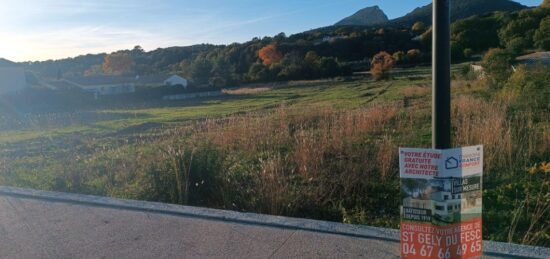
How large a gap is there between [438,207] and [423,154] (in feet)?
1.08

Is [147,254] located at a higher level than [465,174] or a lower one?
lower

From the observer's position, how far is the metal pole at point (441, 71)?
3.14 m

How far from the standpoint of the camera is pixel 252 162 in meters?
8.25

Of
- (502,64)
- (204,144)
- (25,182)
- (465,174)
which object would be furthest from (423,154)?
(502,64)

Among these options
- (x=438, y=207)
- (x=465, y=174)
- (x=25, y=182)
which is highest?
(x=465, y=174)

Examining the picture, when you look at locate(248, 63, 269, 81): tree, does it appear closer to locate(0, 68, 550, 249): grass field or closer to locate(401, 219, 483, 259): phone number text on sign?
locate(0, 68, 550, 249): grass field

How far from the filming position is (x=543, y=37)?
31.2m

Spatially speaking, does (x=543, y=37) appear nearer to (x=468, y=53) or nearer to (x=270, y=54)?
(x=468, y=53)

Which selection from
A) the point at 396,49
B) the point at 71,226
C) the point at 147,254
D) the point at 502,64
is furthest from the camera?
the point at 396,49

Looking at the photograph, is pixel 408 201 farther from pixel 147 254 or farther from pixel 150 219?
pixel 150 219

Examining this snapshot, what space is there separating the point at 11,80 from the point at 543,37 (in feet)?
168

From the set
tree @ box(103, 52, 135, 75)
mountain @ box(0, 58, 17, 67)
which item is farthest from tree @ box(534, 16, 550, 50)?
tree @ box(103, 52, 135, 75)

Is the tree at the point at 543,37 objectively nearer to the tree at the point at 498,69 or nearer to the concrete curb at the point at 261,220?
the tree at the point at 498,69

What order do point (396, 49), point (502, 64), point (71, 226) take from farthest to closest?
point (396, 49) < point (502, 64) < point (71, 226)
